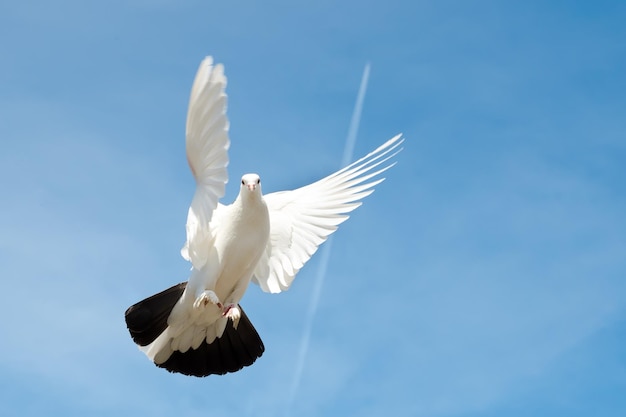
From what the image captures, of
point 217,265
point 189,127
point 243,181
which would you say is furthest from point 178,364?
point 189,127

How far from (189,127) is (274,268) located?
20.4ft

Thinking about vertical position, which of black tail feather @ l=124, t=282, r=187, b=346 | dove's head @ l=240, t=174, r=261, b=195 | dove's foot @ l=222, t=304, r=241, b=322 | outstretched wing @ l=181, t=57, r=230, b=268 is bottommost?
dove's foot @ l=222, t=304, r=241, b=322

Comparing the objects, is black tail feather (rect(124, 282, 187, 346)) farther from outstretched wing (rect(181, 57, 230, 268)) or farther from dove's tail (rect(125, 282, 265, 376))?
outstretched wing (rect(181, 57, 230, 268))

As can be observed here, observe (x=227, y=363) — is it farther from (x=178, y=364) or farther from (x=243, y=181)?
(x=243, y=181)

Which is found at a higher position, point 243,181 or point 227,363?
point 243,181

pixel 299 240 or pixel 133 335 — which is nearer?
pixel 133 335

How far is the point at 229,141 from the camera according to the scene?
72.7ft

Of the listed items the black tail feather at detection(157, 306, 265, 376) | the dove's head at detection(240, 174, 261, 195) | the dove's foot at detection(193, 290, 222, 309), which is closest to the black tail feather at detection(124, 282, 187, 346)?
the black tail feather at detection(157, 306, 265, 376)

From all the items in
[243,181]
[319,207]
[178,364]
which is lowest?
[178,364]

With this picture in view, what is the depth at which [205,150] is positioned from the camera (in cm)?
2270

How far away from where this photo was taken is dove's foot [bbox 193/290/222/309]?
24.8 m

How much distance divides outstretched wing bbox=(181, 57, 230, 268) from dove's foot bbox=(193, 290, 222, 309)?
0.66 metres

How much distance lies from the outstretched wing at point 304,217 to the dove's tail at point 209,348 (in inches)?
51.8

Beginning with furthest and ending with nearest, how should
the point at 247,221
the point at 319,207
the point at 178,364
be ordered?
the point at 319,207 < the point at 178,364 < the point at 247,221
